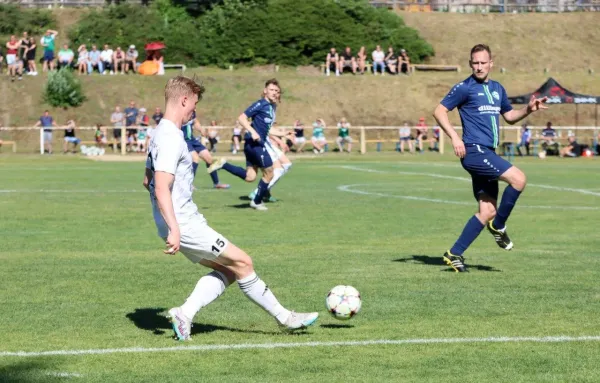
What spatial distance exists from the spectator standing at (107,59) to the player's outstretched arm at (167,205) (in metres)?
53.5

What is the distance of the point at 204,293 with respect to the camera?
880 centimetres

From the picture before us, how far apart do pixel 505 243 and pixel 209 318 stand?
14.5ft

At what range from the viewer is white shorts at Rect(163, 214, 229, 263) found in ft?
28.1

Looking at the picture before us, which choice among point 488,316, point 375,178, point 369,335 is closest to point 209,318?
point 369,335

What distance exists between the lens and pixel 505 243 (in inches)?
508

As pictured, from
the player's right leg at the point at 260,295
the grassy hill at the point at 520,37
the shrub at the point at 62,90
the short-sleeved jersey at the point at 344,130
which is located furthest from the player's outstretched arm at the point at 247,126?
the grassy hill at the point at 520,37

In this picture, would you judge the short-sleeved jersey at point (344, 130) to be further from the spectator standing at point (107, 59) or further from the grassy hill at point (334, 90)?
the spectator standing at point (107, 59)

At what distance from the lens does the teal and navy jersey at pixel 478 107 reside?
1266cm

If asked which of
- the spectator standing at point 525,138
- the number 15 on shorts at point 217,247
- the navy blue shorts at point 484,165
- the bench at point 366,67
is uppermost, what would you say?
the bench at point 366,67

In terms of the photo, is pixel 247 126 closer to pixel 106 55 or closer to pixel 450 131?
pixel 450 131

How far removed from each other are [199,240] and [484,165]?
189 inches

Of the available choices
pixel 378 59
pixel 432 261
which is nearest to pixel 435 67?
pixel 378 59

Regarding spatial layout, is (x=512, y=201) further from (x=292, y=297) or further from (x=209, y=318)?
(x=209, y=318)

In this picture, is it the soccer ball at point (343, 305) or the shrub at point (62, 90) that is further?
the shrub at point (62, 90)
